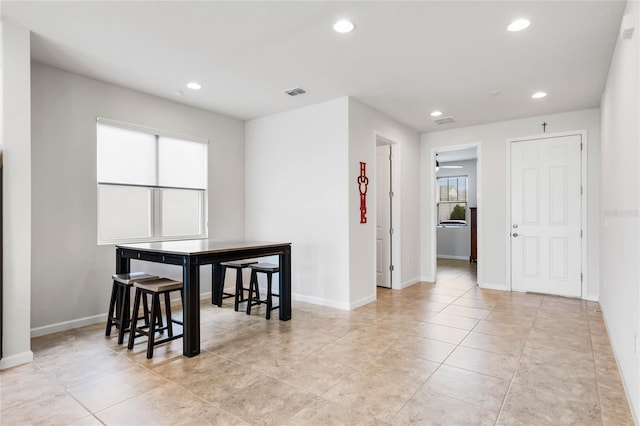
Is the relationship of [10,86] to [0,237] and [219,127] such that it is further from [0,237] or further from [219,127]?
[219,127]

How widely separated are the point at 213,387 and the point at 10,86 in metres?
2.79

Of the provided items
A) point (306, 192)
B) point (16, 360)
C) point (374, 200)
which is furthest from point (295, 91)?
point (16, 360)

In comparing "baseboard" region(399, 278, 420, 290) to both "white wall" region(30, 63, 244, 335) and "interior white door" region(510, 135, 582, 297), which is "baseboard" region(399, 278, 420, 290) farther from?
"white wall" region(30, 63, 244, 335)

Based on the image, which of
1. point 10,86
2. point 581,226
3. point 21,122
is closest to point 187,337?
point 21,122

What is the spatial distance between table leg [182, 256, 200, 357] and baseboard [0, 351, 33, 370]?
1181 mm

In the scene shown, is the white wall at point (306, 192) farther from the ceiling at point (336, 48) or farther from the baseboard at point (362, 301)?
the ceiling at point (336, 48)

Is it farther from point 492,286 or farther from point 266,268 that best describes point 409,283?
point 266,268

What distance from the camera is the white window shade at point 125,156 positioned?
401 cm

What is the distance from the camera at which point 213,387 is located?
238 cm

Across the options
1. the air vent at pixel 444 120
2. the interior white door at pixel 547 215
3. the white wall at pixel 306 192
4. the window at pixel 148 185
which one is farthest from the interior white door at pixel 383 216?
the window at pixel 148 185

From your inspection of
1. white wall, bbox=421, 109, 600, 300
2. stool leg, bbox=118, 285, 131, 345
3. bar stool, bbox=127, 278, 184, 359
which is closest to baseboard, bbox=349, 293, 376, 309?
white wall, bbox=421, 109, 600, 300

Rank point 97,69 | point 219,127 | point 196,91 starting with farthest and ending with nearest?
point 219,127 < point 196,91 < point 97,69

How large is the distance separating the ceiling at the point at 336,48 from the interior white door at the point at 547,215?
860 mm

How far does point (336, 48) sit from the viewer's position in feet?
10.3
